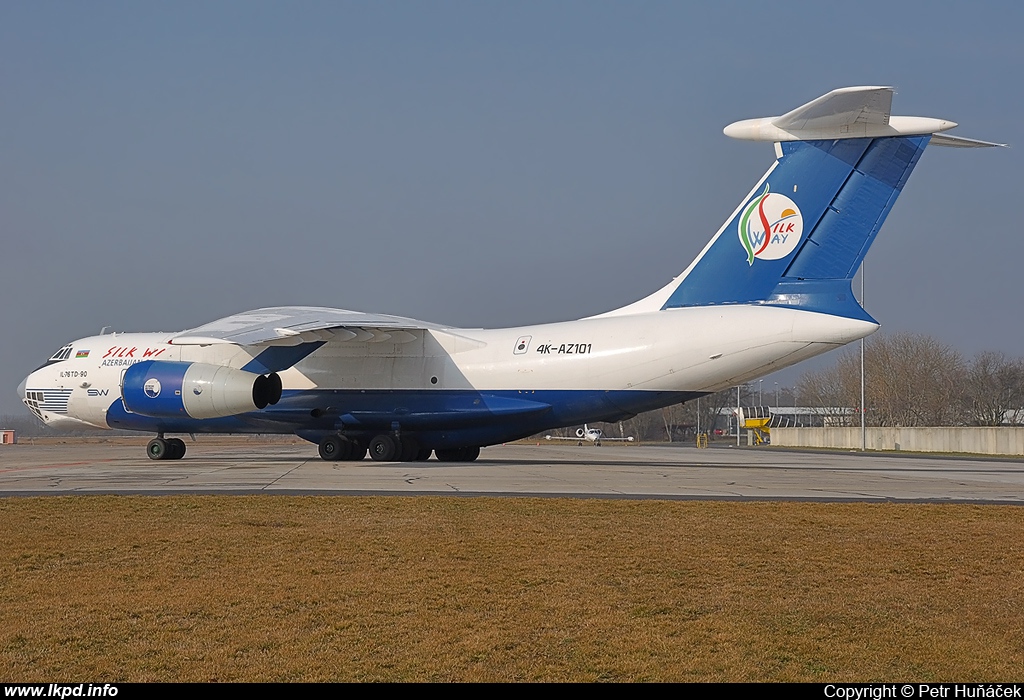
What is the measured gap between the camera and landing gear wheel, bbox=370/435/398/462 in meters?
22.2

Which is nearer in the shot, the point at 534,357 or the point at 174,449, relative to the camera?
the point at 534,357

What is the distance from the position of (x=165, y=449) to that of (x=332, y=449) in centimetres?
449

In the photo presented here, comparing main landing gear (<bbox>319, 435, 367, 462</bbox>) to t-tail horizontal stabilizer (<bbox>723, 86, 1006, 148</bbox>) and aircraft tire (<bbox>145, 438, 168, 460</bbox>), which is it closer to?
aircraft tire (<bbox>145, 438, 168, 460</bbox>)

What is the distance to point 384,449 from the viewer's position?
73.0 ft

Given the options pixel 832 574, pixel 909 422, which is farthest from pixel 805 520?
pixel 909 422

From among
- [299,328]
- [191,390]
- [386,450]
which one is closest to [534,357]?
[386,450]

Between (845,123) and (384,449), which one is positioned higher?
(845,123)

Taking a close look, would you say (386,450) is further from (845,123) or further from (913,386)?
(913,386)

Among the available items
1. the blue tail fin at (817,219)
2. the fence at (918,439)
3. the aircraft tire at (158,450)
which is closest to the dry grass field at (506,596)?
the blue tail fin at (817,219)

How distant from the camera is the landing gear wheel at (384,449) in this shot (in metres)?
22.2

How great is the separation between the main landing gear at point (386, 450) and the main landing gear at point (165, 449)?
153 inches

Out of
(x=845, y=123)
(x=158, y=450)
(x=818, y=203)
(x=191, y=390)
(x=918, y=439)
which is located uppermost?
(x=845, y=123)

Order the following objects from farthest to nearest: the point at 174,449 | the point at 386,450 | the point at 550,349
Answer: the point at 174,449 → the point at 386,450 → the point at 550,349

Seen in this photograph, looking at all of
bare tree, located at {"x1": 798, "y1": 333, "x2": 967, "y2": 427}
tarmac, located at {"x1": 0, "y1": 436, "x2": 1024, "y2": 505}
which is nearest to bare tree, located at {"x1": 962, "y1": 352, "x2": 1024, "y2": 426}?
bare tree, located at {"x1": 798, "y1": 333, "x2": 967, "y2": 427}
